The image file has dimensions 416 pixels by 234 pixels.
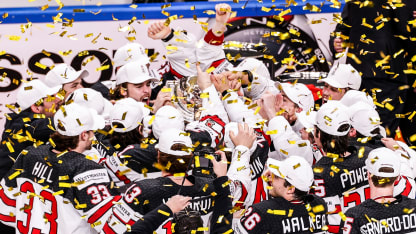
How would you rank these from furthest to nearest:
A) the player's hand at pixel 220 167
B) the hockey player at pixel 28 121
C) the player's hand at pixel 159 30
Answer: the player's hand at pixel 159 30 → the hockey player at pixel 28 121 → the player's hand at pixel 220 167

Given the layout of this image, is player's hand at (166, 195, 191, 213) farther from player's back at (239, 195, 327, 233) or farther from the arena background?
the arena background

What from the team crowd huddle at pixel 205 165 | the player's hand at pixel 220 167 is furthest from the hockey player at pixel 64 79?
the player's hand at pixel 220 167

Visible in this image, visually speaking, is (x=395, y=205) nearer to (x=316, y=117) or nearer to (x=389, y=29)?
(x=316, y=117)

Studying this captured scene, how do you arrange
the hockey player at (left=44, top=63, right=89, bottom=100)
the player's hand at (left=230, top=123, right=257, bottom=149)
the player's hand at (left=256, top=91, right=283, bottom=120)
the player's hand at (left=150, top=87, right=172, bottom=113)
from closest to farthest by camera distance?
the player's hand at (left=230, top=123, right=257, bottom=149) < the player's hand at (left=256, top=91, right=283, bottom=120) < the player's hand at (left=150, top=87, right=172, bottom=113) < the hockey player at (left=44, top=63, right=89, bottom=100)

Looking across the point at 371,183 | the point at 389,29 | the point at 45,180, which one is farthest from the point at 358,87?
the point at 45,180

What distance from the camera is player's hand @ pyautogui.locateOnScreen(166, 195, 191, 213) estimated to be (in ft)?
16.9

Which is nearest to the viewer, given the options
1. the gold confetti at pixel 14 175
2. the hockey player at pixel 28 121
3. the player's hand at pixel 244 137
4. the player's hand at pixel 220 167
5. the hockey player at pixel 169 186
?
the hockey player at pixel 169 186

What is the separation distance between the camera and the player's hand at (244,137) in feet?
19.6

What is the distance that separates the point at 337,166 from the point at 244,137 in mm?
770

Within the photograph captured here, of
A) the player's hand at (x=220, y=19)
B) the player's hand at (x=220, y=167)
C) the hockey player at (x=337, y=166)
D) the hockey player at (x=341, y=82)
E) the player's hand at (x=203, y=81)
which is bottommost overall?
the hockey player at (x=341, y=82)

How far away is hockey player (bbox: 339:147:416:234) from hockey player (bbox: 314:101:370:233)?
0.14 metres

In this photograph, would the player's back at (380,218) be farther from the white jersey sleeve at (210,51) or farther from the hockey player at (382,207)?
the white jersey sleeve at (210,51)

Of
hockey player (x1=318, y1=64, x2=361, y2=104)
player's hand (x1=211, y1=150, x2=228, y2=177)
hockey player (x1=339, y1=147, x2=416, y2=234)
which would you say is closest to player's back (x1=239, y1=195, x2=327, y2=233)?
hockey player (x1=339, y1=147, x2=416, y2=234)

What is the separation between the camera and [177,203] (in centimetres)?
515
